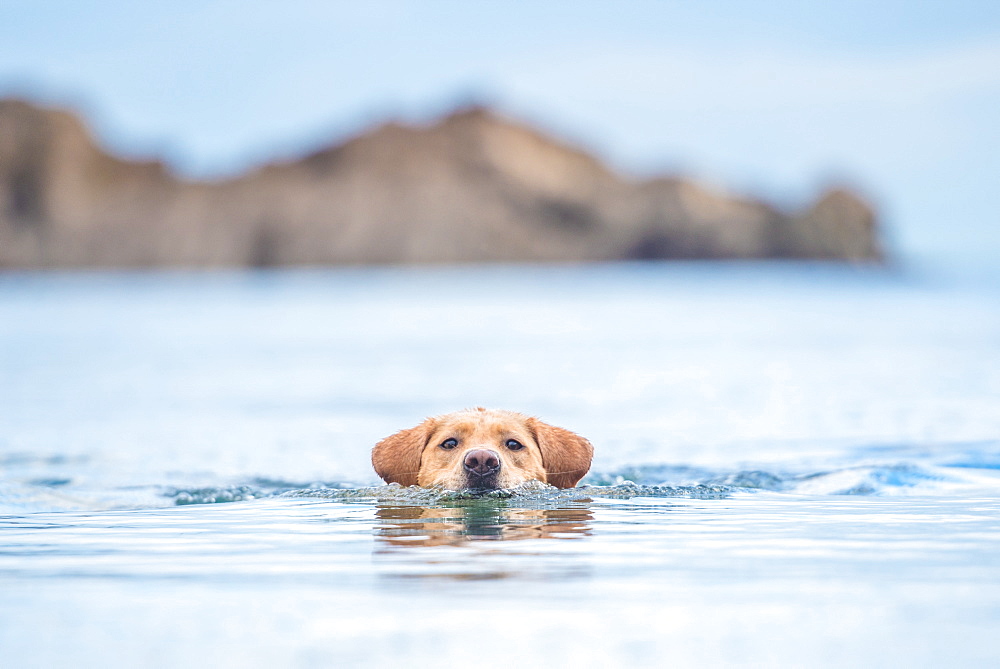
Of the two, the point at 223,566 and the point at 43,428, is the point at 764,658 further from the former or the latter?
the point at 43,428

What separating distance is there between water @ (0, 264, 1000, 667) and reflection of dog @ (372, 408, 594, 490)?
0.70ft

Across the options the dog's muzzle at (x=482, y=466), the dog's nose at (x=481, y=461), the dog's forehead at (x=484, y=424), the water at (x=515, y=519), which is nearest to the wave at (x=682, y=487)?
the water at (x=515, y=519)

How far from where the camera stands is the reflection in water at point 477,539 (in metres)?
7.97

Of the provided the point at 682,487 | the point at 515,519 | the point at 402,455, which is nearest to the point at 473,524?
the point at 515,519

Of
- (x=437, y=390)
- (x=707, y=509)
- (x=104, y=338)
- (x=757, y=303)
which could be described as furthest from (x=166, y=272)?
→ (x=707, y=509)

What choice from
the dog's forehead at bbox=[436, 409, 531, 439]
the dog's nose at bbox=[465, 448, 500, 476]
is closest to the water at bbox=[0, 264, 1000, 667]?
the dog's nose at bbox=[465, 448, 500, 476]

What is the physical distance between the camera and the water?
6336 millimetres

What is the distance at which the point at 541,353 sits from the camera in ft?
109

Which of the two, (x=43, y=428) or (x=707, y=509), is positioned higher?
(x=43, y=428)

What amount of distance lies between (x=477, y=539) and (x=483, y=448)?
170 centimetres

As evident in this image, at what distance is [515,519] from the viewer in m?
10.2

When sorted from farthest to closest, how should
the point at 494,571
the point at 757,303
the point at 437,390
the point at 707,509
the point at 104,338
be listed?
the point at 757,303
the point at 104,338
the point at 437,390
the point at 707,509
the point at 494,571

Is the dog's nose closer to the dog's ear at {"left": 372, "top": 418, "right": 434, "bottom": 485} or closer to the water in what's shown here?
the water

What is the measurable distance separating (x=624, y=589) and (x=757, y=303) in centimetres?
6167
